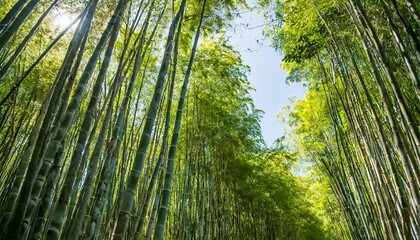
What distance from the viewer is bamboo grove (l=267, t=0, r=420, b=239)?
1.77m

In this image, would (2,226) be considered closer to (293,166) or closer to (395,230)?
(395,230)

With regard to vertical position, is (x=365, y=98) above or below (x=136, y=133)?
above

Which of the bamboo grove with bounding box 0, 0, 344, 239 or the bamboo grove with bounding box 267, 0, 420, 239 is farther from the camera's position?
the bamboo grove with bounding box 267, 0, 420, 239

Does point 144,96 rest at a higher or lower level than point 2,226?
higher

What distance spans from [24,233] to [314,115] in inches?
254

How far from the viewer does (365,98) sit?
3754 millimetres

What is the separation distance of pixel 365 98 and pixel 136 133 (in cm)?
283

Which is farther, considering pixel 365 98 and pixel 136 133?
pixel 365 98

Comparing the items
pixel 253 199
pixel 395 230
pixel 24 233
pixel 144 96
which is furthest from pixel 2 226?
pixel 253 199

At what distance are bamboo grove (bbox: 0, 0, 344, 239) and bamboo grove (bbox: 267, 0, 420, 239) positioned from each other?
0.58 ft

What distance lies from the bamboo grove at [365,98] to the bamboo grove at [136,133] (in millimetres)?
178

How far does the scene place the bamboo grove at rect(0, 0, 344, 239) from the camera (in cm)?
161

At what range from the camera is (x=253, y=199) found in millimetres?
7977

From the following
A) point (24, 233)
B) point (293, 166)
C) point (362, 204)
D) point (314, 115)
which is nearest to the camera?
point (24, 233)
